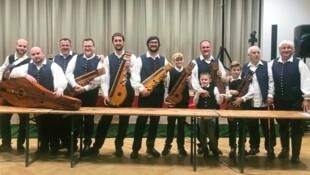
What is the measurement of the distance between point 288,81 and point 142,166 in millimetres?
1741

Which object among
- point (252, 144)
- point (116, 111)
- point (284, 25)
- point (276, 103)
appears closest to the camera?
point (116, 111)

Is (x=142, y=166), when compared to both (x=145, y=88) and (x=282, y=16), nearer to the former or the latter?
(x=145, y=88)

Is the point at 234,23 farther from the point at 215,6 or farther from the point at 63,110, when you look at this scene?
the point at 63,110

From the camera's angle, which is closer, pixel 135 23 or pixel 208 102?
pixel 208 102

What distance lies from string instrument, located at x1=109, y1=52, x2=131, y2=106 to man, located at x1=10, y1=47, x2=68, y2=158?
1.69ft

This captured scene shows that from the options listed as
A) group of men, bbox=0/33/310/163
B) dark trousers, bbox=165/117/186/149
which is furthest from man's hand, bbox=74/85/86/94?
dark trousers, bbox=165/117/186/149

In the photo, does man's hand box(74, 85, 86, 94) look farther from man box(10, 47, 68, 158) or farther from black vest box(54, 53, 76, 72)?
black vest box(54, 53, 76, 72)

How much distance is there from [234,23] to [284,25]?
2.90 ft

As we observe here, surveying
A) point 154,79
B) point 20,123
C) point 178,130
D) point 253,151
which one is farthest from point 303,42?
point 20,123

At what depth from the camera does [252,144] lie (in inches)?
178

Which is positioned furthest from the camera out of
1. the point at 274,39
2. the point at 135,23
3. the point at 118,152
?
the point at 135,23

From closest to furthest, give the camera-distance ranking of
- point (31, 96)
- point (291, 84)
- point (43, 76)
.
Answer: point (31, 96)
point (291, 84)
point (43, 76)

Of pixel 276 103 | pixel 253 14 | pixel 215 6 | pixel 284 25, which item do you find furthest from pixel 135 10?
pixel 276 103

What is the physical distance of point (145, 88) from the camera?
13.7 feet
